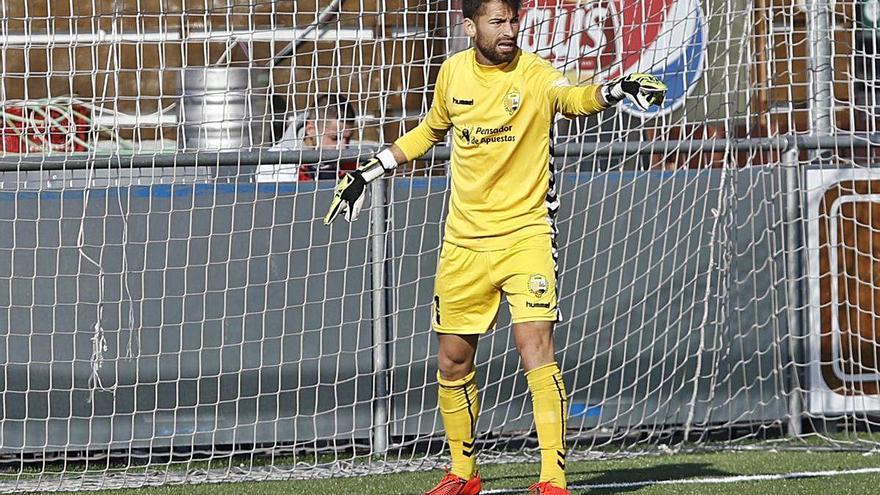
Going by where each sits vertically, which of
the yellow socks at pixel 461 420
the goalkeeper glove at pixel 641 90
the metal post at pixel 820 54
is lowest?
the yellow socks at pixel 461 420

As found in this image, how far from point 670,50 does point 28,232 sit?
3.77 metres

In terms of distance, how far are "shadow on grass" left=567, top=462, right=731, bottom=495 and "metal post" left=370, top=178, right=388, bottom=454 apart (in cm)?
125

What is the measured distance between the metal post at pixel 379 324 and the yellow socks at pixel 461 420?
70.6 inches

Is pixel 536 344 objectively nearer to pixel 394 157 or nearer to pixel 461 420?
pixel 461 420

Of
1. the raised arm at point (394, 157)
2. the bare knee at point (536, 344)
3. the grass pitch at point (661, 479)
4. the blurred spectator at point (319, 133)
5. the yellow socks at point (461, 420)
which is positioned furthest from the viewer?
the blurred spectator at point (319, 133)

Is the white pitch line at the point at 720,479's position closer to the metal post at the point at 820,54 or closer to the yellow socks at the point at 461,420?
the yellow socks at the point at 461,420

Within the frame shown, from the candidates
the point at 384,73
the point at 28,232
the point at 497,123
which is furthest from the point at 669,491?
the point at 28,232

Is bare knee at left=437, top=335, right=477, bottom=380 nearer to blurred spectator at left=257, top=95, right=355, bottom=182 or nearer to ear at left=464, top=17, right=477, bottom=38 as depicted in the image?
ear at left=464, top=17, right=477, bottom=38

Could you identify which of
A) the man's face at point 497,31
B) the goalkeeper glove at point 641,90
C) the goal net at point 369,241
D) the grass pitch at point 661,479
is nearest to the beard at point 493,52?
the man's face at point 497,31

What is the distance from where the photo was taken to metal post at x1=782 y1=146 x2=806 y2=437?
767cm

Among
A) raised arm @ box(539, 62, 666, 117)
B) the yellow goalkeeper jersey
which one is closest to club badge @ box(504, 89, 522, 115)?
the yellow goalkeeper jersey

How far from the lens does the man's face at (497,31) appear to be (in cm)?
518

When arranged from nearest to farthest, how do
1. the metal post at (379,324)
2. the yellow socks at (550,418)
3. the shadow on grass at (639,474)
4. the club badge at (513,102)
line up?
1. the yellow socks at (550,418)
2. the club badge at (513,102)
3. the shadow on grass at (639,474)
4. the metal post at (379,324)

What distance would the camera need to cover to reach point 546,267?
523 centimetres
